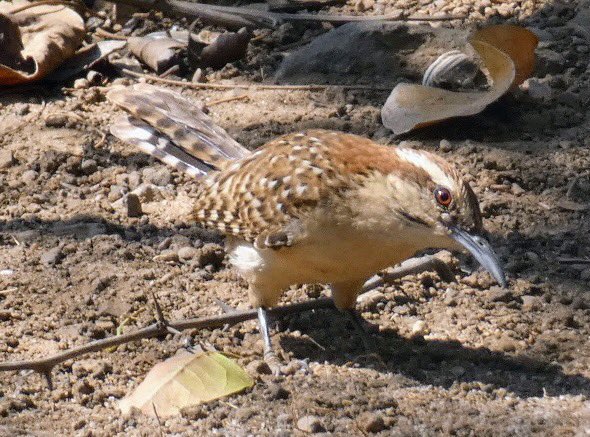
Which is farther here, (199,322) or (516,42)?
(516,42)

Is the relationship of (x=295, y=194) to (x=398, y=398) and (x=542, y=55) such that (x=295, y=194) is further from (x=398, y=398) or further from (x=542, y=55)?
(x=542, y=55)

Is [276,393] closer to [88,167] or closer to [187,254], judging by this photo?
[187,254]

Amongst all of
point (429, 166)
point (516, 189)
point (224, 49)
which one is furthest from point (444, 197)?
point (224, 49)

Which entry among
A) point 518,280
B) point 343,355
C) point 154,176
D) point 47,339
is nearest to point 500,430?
point 343,355

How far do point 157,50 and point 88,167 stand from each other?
1513mm

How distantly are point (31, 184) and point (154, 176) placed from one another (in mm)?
760

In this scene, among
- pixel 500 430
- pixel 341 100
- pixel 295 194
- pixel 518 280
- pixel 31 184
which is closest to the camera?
pixel 500 430

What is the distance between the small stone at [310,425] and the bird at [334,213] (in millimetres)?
650

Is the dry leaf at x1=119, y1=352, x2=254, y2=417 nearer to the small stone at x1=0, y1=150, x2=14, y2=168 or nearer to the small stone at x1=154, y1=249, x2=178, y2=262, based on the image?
the small stone at x1=154, y1=249, x2=178, y2=262

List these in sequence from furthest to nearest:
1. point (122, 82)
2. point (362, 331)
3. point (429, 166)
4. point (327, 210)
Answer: point (122, 82) → point (362, 331) → point (327, 210) → point (429, 166)

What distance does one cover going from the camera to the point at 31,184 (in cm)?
736

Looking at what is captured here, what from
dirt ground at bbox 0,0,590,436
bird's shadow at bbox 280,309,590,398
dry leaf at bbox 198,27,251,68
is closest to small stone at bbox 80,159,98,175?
dirt ground at bbox 0,0,590,436

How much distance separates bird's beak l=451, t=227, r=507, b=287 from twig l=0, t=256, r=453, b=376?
109 centimetres

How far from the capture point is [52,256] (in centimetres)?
653
